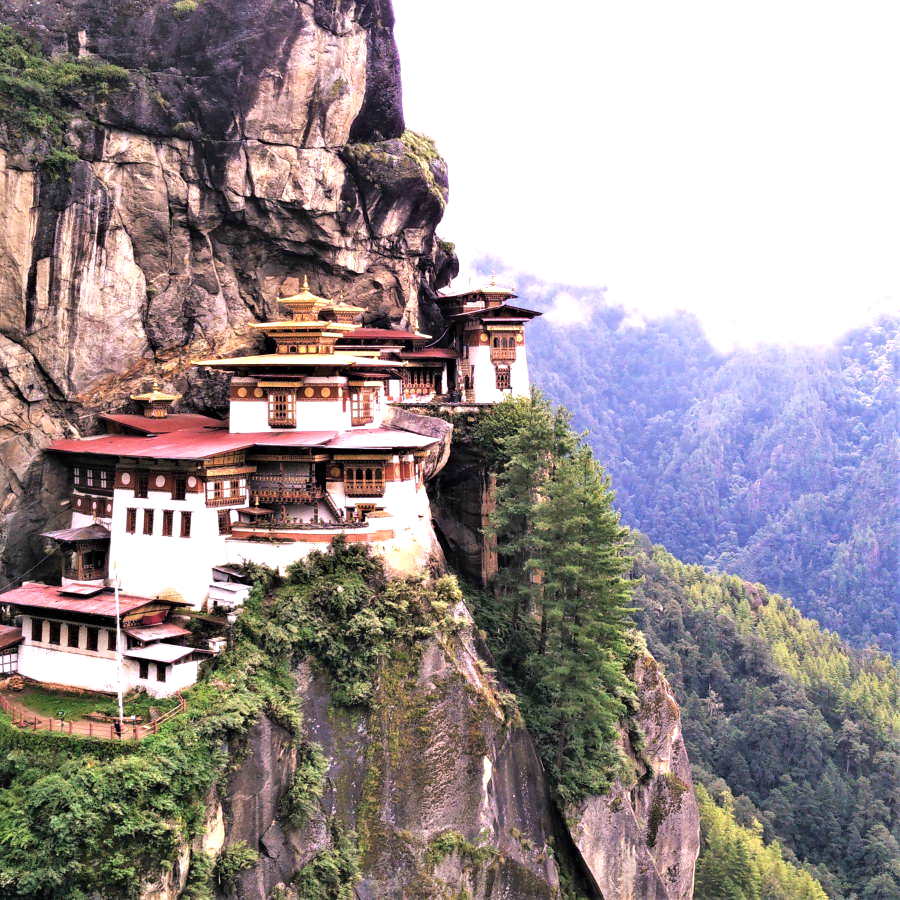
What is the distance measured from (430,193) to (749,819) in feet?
158

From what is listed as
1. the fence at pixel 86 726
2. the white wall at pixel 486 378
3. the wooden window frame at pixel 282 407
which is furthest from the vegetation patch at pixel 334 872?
the white wall at pixel 486 378

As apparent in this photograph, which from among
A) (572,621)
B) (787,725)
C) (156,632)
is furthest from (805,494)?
(156,632)

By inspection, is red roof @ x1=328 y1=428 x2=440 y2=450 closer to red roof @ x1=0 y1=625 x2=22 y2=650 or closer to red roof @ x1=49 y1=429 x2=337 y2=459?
red roof @ x1=49 y1=429 x2=337 y2=459

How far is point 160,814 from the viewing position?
961 inches

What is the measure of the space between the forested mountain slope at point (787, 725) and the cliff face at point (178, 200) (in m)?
31.7

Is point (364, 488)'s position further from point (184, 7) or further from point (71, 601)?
point (184, 7)

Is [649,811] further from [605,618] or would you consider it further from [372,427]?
[372,427]

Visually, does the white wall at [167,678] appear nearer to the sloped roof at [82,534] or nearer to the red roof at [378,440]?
the sloped roof at [82,534]

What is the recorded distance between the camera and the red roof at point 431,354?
166 feet

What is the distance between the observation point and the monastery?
3033 cm

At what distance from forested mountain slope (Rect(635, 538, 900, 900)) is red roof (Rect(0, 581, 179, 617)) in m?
37.7

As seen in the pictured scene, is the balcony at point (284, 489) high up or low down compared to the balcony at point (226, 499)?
up

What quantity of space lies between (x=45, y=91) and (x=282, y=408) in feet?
49.7

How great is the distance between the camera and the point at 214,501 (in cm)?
3344
